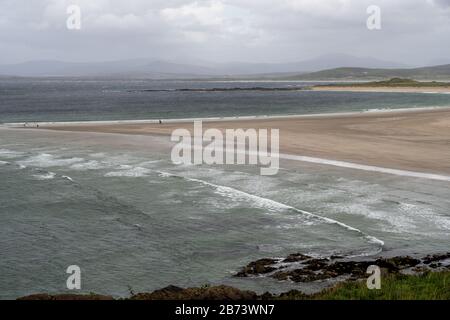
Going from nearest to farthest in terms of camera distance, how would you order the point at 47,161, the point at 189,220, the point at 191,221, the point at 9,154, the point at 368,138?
the point at 191,221 → the point at 189,220 → the point at 47,161 → the point at 9,154 → the point at 368,138

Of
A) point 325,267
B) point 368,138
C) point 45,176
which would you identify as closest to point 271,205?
point 325,267

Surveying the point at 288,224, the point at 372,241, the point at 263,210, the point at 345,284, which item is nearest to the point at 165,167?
the point at 263,210

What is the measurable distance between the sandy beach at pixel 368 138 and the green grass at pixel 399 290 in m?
16.0

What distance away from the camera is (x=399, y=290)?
10359 millimetres

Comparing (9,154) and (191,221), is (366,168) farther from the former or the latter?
(9,154)

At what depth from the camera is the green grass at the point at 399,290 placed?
9.96 m

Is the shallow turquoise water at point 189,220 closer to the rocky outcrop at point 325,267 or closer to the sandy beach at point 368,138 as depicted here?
the rocky outcrop at point 325,267

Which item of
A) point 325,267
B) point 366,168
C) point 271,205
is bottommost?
point 325,267

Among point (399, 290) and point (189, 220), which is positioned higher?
point (399, 290)

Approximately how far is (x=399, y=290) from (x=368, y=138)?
3010 centimetres

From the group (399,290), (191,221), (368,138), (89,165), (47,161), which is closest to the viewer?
(399,290)
